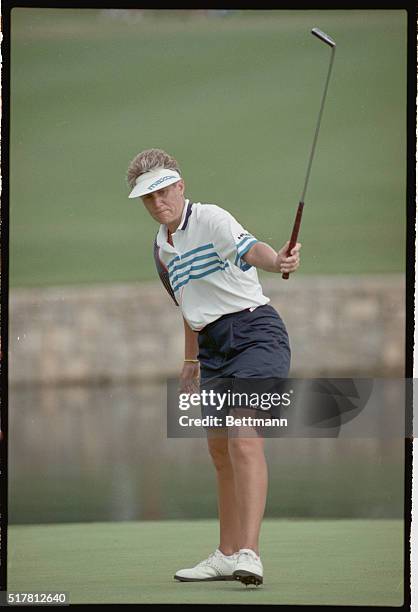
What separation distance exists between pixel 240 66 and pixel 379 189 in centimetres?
78

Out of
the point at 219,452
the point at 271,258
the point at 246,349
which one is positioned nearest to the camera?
the point at 271,258

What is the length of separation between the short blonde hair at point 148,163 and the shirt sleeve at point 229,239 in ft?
0.69

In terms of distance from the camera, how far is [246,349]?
4262 mm

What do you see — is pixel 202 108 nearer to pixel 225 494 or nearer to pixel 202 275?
pixel 202 275

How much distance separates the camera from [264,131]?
5.40 m

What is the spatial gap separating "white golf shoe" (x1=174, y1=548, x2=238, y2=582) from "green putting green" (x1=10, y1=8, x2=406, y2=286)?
100 centimetres

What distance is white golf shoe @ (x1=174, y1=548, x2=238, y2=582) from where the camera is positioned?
14.3 ft

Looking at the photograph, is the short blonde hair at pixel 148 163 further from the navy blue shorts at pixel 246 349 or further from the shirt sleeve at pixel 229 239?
the navy blue shorts at pixel 246 349

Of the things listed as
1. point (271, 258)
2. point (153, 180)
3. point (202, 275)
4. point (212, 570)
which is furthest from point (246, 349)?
point (212, 570)

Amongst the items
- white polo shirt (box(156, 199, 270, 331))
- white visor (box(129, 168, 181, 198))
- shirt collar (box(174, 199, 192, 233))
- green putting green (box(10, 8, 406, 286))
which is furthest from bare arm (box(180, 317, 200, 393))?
green putting green (box(10, 8, 406, 286))

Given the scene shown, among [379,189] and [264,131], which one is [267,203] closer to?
[264,131]

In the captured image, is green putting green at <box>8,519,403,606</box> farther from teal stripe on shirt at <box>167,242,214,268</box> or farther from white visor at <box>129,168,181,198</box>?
white visor at <box>129,168,181,198</box>

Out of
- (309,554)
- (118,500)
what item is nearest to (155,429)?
(118,500)

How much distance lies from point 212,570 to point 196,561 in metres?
0.20
